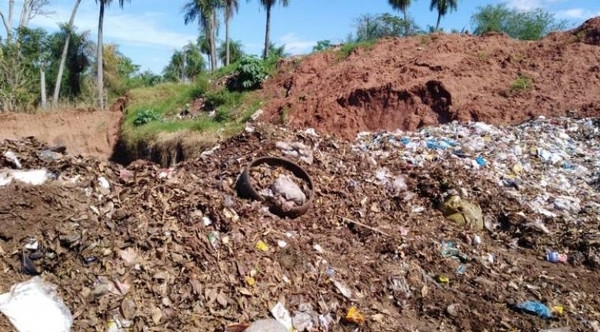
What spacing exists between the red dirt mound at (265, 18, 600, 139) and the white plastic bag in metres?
6.85

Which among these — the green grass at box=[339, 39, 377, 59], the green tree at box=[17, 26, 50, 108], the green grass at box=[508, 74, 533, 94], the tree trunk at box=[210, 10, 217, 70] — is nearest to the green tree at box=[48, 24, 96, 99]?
the green tree at box=[17, 26, 50, 108]

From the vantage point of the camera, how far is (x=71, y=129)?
13.6m

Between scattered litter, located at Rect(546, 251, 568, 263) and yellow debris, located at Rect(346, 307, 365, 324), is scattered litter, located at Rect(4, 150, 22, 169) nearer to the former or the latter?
yellow debris, located at Rect(346, 307, 365, 324)

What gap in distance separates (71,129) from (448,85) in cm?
991

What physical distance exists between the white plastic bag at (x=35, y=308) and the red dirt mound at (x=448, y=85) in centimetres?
685

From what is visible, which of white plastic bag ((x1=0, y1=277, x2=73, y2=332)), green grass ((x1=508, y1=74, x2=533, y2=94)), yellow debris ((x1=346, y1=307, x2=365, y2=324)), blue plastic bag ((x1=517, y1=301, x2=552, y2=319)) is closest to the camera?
white plastic bag ((x1=0, y1=277, x2=73, y2=332))

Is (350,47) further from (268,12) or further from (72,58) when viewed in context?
(72,58)

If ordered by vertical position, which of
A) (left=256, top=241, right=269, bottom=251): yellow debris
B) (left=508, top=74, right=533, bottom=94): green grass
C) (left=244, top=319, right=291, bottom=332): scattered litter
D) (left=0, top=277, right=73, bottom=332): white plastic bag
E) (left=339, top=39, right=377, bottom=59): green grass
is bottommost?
(left=244, top=319, right=291, bottom=332): scattered litter

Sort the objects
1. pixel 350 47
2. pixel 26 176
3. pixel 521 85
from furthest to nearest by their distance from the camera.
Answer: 1. pixel 350 47
2. pixel 521 85
3. pixel 26 176

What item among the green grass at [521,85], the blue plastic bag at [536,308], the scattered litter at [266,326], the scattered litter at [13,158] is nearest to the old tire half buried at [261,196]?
the scattered litter at [266,326]

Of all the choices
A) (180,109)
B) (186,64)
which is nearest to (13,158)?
(180,109)

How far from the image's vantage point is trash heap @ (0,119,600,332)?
10.3 feet

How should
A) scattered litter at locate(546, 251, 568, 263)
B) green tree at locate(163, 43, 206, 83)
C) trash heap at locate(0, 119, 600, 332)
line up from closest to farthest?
trash heap at locate(0, 119, 600, 332), scattered litter at locate(546, 251, 568, 263), green tree at locate(163, 43, 206, 83)

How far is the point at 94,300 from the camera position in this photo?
3.03m
